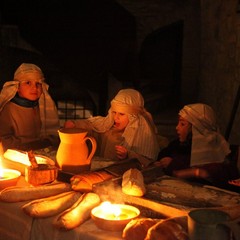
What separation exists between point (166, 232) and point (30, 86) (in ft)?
7.25

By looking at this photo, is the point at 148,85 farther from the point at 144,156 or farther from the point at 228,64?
the point at 144,156

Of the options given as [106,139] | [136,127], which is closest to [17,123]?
[106,139]

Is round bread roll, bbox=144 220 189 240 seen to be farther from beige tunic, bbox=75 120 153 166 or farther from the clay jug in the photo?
beige tunic, bbox=75 120 153 166

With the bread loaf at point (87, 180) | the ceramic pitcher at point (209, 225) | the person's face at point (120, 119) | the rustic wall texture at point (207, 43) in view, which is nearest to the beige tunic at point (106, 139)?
the person's face at point (120, 119)

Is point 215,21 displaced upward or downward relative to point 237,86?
upward

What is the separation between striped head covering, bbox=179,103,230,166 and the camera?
2707 mm

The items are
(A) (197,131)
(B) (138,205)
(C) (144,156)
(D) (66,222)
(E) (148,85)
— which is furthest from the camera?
(E) (148,85)

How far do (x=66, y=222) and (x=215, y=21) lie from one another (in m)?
5.16

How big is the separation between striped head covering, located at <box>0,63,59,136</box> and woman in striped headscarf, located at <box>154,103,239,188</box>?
1237 millimetres

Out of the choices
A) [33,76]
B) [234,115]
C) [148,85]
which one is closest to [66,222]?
[33,76]

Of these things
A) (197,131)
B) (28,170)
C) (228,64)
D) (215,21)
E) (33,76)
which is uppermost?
(215,21)

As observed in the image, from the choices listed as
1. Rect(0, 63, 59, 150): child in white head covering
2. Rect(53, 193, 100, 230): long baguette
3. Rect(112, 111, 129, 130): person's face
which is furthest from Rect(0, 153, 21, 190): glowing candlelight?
Rect(112, 111, 129, 130): person's face

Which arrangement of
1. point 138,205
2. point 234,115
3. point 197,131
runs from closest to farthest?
point 138,205, point 197,131, point 234,115

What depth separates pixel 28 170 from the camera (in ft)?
7.40
